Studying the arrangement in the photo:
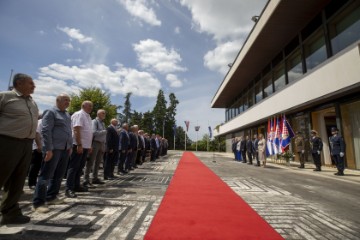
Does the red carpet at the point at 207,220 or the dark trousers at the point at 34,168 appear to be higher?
the dark trousers at the point at 34,168

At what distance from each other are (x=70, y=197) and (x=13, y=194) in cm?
146

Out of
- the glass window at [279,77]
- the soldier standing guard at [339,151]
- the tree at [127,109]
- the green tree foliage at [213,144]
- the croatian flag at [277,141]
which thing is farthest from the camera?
the tree at [127,109]

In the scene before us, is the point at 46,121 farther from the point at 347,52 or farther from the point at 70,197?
the point at 347,52

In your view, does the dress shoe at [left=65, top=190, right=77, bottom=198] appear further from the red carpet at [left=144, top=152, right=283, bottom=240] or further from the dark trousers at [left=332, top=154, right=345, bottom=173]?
the dark trousers at [left=332, top=154, right=345, bottom=173]

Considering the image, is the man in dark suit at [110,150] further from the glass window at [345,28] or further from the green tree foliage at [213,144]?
the green tree foliage at [213,144]

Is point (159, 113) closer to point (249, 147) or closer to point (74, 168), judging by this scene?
point (249, 147)

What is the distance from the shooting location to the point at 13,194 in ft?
10.1

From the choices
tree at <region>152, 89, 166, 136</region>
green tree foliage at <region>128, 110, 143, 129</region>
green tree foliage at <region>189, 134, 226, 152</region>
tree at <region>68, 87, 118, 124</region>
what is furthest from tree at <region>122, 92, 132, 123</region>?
tree at <region>68, 87, 118, 124</region>

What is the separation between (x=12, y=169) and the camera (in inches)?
118

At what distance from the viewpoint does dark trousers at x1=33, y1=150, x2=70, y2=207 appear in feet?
11.8

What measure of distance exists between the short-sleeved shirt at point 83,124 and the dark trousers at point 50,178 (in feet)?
2.28

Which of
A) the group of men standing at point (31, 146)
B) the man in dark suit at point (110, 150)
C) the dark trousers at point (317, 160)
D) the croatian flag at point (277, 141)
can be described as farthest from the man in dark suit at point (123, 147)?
the croatian flag at point (277, 141)

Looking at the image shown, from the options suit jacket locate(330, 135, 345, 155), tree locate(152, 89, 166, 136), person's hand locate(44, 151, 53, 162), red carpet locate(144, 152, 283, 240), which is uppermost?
tree locate(152, 89, 166, 136)

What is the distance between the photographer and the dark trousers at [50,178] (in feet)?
11.8
